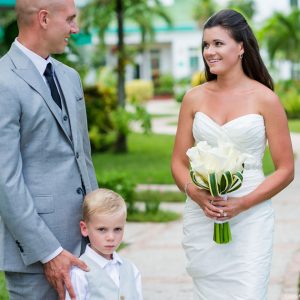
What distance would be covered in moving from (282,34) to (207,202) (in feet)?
110

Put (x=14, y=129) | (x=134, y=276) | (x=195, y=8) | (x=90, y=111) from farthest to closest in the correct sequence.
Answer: (x=195, y=8), (x=90, y=111), (x=134, y=276), (x=14, y=129)

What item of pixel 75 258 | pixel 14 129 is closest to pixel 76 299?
pixel 75 258

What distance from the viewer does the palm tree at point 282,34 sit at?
35.5m

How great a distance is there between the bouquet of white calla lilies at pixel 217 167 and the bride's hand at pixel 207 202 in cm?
9

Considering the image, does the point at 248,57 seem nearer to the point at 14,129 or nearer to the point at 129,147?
the point at 14,129

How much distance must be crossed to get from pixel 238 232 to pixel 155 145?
16937mm

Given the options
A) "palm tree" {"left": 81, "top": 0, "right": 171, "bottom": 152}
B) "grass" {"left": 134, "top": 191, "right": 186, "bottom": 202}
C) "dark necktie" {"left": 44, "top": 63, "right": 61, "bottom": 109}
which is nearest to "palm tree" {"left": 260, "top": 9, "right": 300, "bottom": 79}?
"palm tree" {"left": 81, "top": 0, "right": 171, "bottom": 152}

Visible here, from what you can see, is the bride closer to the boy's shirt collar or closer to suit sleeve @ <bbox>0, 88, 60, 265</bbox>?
the boy's shirt collar

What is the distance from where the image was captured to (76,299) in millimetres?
3730

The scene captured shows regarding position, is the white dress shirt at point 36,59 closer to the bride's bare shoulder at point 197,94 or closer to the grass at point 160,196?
the bride's bare shoulder at point 197,94

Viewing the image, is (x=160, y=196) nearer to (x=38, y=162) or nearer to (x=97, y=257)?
(x=97, y=257)

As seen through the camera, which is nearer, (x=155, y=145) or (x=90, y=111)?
(x=90, y=111)

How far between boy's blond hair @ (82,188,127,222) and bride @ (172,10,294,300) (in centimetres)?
75

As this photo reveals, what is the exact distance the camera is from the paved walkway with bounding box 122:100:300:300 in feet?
23.2
